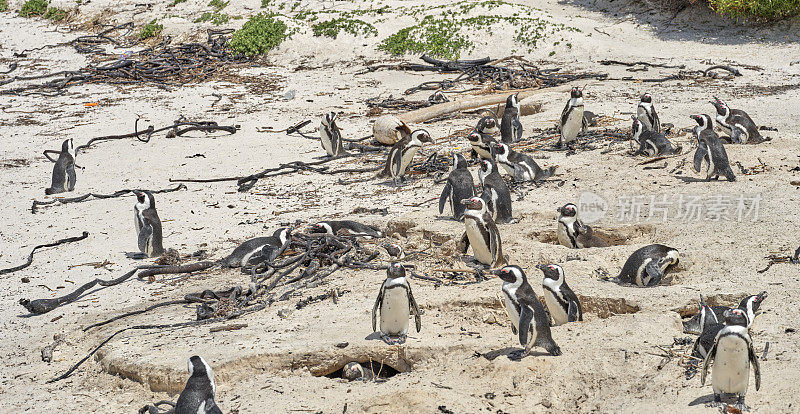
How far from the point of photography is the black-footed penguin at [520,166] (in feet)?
25.9

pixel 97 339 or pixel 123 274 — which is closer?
pixel 97 339

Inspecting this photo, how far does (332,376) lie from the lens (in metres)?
4.86

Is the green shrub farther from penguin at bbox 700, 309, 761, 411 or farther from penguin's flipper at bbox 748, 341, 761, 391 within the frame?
penguin's flipper at bbox 748, 341, 761, 391

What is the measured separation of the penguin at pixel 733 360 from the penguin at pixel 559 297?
4.21 feet

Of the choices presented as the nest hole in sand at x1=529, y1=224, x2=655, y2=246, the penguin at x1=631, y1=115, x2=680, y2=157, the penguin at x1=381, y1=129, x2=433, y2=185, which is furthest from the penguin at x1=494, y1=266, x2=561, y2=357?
→ the penguin at x1=631, y1=115, x2=680, y2=157

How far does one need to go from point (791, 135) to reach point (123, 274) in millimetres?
7055

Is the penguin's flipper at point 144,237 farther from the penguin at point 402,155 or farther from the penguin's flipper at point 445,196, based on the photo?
the penguin at point 402,155

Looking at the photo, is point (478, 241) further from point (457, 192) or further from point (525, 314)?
point (525, 314)

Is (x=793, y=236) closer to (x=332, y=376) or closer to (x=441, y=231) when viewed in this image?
(x=441, y=231)

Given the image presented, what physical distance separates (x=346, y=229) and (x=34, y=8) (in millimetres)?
17767

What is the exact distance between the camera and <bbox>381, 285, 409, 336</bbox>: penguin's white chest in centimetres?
472

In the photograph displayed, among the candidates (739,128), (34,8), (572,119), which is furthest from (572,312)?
(34,8)

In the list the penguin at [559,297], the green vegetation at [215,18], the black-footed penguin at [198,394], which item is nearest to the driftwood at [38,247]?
the black-footed penguin at [198,394]

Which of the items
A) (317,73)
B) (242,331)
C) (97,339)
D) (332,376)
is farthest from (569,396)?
(317,73)
